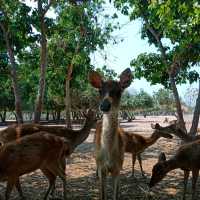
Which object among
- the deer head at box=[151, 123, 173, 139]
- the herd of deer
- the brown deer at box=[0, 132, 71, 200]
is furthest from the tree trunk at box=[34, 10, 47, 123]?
the brown deer at box=[0, 132, 71, 200]

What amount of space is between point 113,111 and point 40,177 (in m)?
4.90

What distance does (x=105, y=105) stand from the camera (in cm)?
734

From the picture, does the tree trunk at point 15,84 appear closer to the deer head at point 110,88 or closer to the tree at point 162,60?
the tree at point 162,60

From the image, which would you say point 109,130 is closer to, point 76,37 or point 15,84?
point 15,84

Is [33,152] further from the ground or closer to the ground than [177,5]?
closer to the ground

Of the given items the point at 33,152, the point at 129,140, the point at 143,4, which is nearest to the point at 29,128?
the point at 33,152

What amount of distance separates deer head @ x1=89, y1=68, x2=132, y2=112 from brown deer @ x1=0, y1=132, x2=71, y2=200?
1665 millimetres

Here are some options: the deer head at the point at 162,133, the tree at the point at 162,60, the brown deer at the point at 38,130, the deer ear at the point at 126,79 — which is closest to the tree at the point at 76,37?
the tree at the point at 162,60

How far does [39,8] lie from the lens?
16188 millimetres

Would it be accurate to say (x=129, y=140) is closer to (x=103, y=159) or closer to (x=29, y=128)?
(x=29, y=128)

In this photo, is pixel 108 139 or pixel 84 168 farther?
pixel 84 168

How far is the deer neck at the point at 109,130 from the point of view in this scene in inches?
304

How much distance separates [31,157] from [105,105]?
1920 mm

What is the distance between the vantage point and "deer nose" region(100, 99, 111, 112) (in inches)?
289
